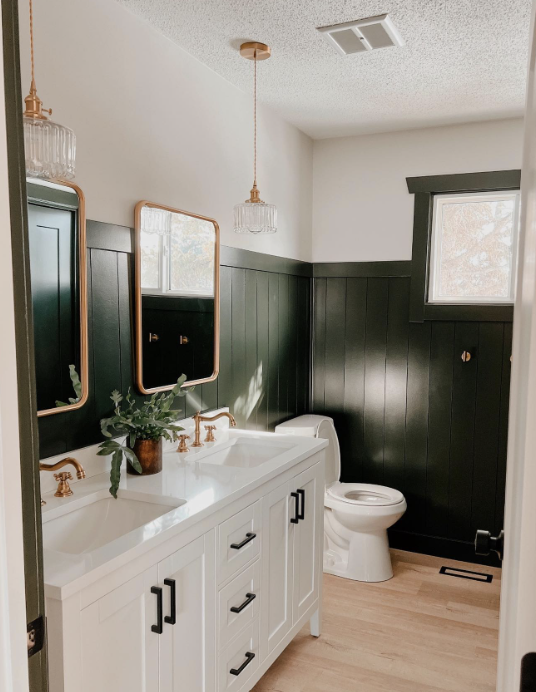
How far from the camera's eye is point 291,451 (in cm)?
241

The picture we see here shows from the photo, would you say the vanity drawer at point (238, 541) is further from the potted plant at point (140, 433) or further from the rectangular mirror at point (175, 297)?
the rectangular mirror at point (175, 297)

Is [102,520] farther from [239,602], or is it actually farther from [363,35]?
[363,35]

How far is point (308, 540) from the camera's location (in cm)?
252

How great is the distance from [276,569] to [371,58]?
6.94 ft

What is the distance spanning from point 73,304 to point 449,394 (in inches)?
92.4

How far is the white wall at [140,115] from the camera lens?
6.14 feet

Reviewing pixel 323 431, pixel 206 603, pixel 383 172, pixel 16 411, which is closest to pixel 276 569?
pixel 206 603

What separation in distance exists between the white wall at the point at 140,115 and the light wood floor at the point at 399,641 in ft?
6.16

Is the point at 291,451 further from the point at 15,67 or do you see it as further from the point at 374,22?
the point at 15,67

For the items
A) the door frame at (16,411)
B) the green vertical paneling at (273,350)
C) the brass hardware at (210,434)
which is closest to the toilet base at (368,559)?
the green vertical paneling at (273,350)

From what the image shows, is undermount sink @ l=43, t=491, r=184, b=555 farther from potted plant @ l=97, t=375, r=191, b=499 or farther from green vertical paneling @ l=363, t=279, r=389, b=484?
green vertical paneling @ l=363, t=279, r=389, b=484

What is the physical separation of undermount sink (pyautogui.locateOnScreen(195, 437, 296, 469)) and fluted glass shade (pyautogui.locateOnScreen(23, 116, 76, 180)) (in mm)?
1318

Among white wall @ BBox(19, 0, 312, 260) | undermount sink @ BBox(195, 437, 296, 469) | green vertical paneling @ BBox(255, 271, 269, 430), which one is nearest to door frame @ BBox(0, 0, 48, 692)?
white wall @ BBox(19, 0, 312, 260)

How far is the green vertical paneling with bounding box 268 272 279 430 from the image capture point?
10.8 ft
